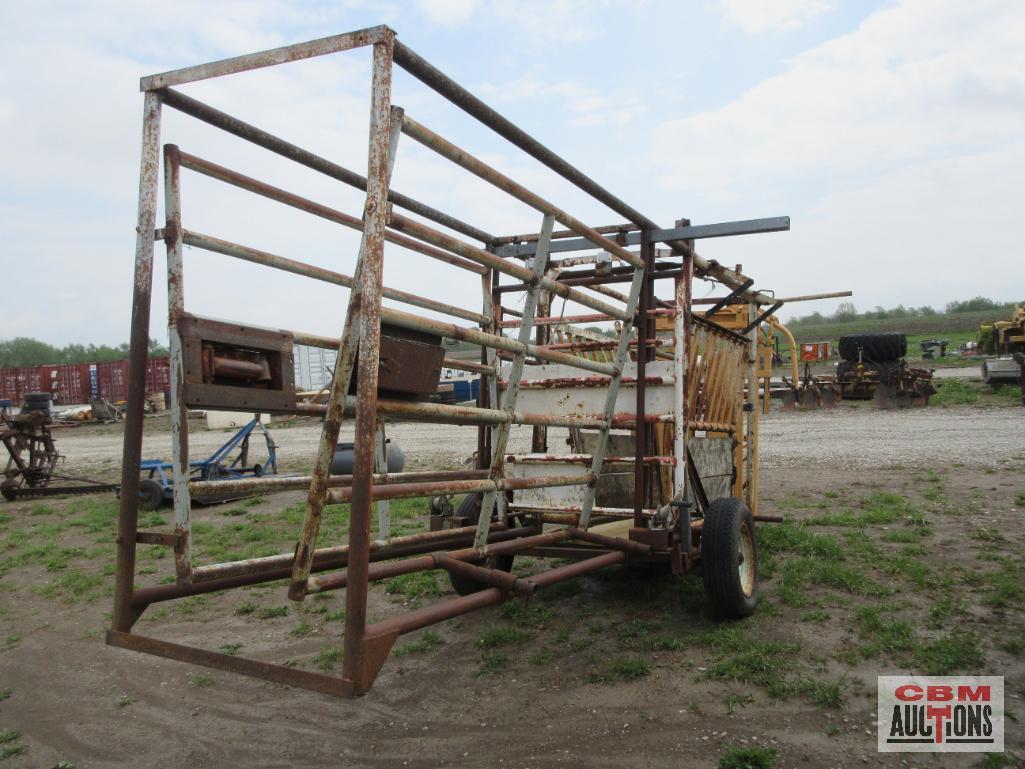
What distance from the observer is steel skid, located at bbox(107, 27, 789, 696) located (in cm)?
255

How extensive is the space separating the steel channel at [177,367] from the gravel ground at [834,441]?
10.6 meters

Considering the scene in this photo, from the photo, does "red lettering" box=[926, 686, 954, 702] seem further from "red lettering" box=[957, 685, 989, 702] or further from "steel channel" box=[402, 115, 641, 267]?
"steel channel" box=[402, 115, 641, 267]

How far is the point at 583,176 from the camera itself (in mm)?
3820

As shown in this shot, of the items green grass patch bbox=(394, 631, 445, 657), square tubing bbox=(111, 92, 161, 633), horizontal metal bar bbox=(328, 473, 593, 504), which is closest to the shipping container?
green grass patch bbox=(394, 631, 445, 657)

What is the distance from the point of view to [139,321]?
9.80ft

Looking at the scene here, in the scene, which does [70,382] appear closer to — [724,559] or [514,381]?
[724,559]

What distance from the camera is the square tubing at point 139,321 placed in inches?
117

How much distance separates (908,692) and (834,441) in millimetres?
11780

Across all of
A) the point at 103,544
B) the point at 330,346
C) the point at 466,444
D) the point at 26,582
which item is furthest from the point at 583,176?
the point at 466,444

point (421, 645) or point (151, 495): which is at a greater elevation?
point (151, 495)

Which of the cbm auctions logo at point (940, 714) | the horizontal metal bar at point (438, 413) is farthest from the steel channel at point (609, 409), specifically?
the cbm auctions logo at point (940, 714)

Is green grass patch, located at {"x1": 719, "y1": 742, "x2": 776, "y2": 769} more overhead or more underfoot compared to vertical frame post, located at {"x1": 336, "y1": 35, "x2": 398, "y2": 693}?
more underfoot

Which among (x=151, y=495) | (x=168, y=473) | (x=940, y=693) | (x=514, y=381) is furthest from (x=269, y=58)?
(x=168, y=473)

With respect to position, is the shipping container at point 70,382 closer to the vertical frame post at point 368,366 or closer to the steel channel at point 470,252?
the steel channel at point 470,252
